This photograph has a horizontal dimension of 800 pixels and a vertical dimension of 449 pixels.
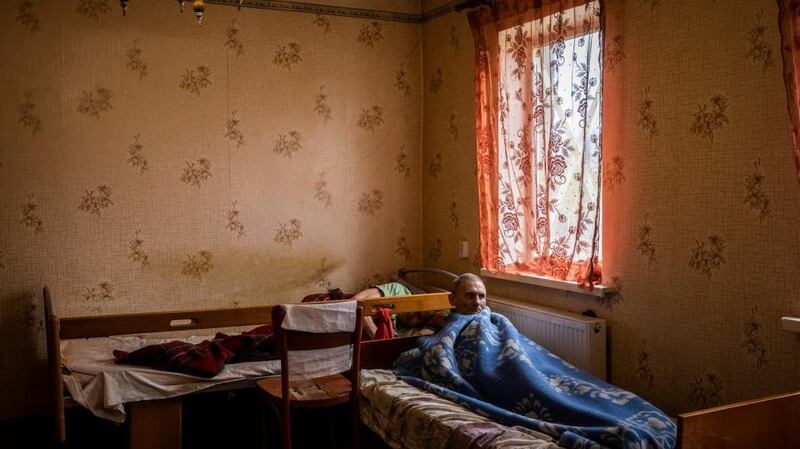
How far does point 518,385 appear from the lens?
97.7 inches

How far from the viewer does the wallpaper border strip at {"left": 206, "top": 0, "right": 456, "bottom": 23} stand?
404cm

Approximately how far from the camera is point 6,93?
352 cm

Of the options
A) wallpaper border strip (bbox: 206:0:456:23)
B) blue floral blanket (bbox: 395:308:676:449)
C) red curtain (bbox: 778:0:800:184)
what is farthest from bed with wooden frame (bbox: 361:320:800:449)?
wallpaper border strip (bbox: 206:0:456:23)

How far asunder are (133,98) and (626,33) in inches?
97.9

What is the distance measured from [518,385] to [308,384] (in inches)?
34.6

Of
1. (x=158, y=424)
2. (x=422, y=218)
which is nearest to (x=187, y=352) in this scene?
(x=158, y=424)

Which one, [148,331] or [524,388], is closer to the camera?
[524,388]

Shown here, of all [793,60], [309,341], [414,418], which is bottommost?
[414,418]

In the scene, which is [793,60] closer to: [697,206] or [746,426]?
[697,206]

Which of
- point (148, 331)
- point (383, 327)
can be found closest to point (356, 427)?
point (383, 327)

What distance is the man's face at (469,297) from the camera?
3000mm

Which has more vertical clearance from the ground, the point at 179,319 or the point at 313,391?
the point at 179,319

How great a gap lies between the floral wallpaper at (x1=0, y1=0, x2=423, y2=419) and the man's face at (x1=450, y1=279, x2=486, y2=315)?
1414 mm

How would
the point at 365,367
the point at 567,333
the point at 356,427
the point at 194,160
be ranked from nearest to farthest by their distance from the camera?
the point at 356,427
the point at 365,367
the point at 567,333
the point at 194,160
